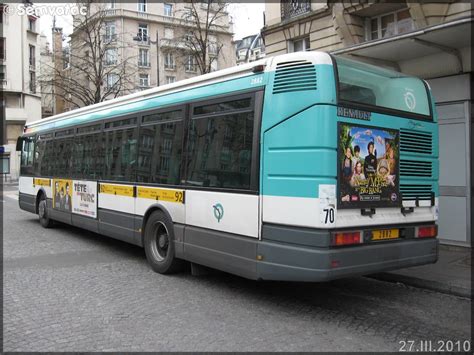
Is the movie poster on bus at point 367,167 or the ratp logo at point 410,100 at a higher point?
the ratp logo at point 410,100

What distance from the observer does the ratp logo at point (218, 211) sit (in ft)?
20.0

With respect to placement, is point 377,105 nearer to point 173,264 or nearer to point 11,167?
point 173,264

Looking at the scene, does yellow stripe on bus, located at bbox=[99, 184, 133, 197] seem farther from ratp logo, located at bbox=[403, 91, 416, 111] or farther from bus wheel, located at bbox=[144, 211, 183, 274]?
ratp logo, located at bbox=[403, 91, 416, 111]

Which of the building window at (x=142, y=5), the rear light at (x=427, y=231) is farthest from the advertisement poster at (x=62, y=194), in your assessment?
the building window at (x=142, y=5)

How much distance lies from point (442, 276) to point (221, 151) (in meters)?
3.81

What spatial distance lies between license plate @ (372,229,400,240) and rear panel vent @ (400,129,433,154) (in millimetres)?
997

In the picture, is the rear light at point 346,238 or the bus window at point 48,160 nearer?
the rear light at point 346,238

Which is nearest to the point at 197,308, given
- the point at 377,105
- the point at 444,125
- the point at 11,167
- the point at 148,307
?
the point at 148,307

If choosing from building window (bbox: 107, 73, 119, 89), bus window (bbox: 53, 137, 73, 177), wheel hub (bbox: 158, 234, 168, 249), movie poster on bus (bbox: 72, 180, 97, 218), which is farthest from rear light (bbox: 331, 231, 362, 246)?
building window (bbox: 107, 73, 119, 89)

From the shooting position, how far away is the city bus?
5090 millimetres

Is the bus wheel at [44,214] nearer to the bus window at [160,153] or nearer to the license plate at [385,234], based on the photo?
the bus window at [160,153]

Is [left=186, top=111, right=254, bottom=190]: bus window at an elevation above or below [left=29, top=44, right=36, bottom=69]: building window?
below

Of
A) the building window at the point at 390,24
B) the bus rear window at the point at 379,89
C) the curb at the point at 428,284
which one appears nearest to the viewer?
the bus rear window at the point at 379,89

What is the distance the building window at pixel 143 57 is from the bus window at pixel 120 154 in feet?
→ 165
